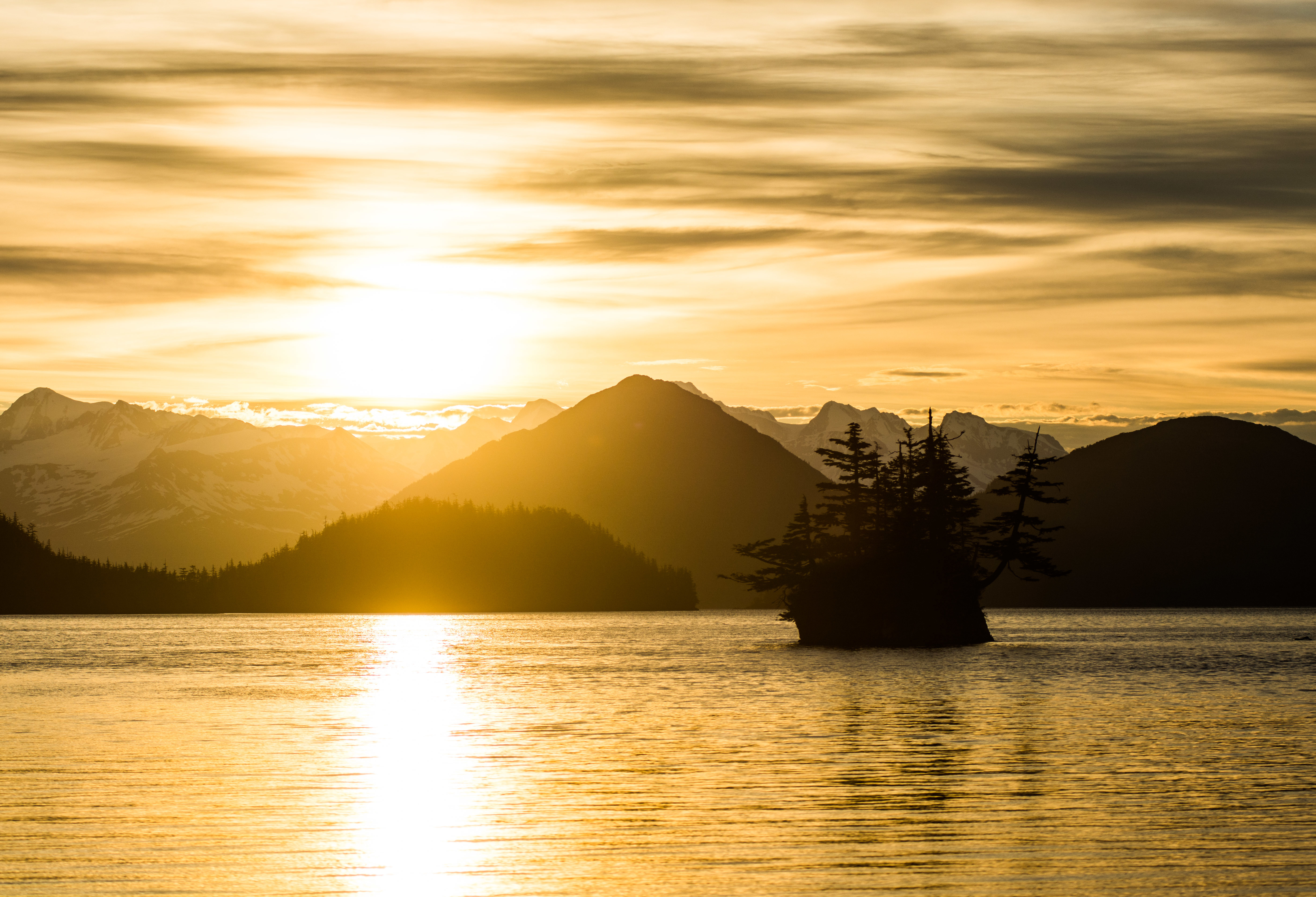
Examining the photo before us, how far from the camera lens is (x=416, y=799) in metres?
40.1

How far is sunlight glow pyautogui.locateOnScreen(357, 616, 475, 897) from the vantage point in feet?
94.7

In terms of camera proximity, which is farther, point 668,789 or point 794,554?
point 794,554

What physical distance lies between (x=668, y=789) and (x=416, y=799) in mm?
7825

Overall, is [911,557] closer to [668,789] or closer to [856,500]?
[856,500]

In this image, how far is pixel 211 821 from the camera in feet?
118

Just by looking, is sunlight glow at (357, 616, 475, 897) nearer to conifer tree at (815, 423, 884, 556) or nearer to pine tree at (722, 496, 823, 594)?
conifer tree at (815, 423, 884, 556)

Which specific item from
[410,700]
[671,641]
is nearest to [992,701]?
[410,700]

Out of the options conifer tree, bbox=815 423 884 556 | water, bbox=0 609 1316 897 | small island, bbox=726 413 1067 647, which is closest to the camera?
water, bbox=0 609 1316 897

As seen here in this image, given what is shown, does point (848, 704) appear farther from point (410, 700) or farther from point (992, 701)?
point (410, 700)

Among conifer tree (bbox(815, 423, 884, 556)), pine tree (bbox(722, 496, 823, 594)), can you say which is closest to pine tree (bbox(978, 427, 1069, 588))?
conifer tree (bbox(815, 423, 884, 556))

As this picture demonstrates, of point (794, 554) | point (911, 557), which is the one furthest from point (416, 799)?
point (794, 554)

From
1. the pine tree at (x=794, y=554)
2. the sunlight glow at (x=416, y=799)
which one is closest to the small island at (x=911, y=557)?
the pine tree at (x=794, y=554)

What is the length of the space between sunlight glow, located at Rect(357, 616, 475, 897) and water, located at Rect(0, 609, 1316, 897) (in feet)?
0.52

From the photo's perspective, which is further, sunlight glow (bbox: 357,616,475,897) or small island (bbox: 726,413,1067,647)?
small island (bbox: 726,413,1067,647)
